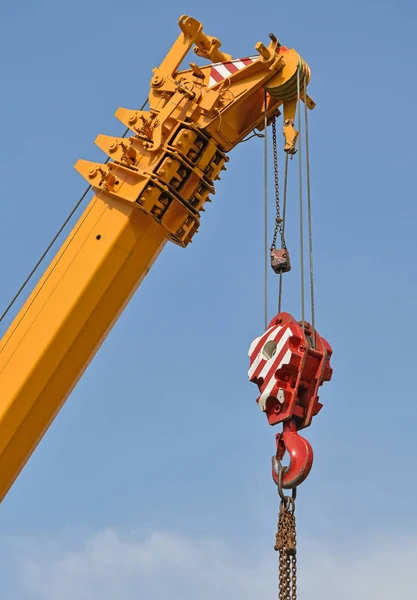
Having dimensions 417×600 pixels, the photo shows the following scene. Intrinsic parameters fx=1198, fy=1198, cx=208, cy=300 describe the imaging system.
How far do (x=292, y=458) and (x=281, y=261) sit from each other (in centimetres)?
171

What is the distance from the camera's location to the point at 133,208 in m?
8.70

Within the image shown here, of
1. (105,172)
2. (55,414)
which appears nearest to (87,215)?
(105,172)

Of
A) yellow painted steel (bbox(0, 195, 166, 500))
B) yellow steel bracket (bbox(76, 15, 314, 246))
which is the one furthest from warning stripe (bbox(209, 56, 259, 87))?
yellow painted steel (bbox(0, 195, 166, 500))

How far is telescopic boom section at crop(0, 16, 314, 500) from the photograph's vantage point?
8.45m

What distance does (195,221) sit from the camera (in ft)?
29.3

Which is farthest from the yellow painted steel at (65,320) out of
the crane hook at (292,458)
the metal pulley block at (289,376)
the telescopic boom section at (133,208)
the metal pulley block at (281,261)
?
the crane hook at (292,458)

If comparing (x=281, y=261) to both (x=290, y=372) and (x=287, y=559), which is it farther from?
(x=287, y=559)

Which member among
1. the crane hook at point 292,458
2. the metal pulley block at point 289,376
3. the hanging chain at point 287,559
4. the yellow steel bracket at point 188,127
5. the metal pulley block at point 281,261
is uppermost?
the yellow steel bracket at point 188,127

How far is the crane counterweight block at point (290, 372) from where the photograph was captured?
25.8 ft

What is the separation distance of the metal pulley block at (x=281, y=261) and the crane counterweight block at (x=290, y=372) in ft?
2.28

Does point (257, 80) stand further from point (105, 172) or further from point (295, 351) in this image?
point (295, 351)

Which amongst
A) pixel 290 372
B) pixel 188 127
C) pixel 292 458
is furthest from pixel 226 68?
pixel 292 458

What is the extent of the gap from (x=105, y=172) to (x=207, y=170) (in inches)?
29.7

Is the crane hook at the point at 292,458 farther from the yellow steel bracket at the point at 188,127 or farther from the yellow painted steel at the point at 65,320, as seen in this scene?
the yellow steel bracket at the point at 188,127
